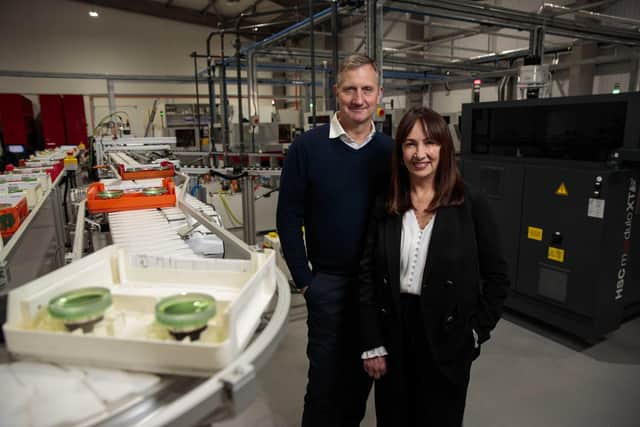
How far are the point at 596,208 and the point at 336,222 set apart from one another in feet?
5.61

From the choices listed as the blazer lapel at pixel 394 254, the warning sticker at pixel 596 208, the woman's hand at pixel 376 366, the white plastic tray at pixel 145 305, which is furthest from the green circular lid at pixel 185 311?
the warning sticker at pixel 596 208

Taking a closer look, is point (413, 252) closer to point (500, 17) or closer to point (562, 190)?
point (562, 190)

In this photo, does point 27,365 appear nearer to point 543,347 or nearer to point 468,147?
point 543,347

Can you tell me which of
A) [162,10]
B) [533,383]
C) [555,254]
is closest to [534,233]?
[555,254]

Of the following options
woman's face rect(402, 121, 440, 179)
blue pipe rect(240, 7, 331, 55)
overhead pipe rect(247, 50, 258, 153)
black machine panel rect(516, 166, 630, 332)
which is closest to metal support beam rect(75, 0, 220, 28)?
overhead pipe rect(247, 50, 258, 153)

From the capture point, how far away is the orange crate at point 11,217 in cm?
153

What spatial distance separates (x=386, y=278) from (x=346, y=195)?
Answer: 12.9 inches

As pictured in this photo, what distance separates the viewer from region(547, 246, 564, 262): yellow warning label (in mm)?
2545

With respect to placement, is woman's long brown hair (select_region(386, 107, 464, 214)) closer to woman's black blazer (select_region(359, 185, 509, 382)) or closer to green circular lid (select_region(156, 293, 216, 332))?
woman's black blazer (select_region(359, 185, 509, 382))

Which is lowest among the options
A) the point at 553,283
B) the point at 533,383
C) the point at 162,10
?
the point at 533,383

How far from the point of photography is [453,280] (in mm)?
1222

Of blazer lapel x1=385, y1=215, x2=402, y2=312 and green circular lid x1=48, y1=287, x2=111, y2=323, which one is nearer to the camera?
green circular lid x1=48, y1=287, x2=111, y2=323

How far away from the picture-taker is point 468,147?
124 inches

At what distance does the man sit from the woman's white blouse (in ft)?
0.71
